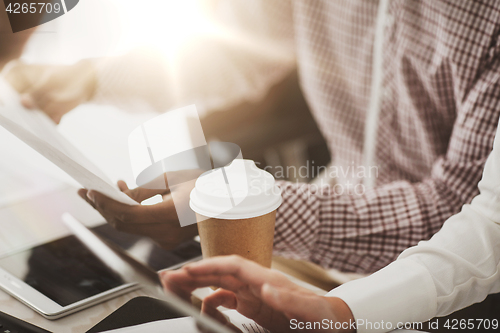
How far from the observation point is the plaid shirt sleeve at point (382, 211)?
415 mm

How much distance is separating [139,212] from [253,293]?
0.11 meters

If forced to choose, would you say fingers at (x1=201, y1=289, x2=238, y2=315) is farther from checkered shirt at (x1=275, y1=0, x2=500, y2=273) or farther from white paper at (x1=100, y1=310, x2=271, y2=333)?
checkered shirt at (x1=275, y1=0, x2=500, y2=273)

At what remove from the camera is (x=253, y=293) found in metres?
0.23

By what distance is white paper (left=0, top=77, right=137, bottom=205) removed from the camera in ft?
0.87

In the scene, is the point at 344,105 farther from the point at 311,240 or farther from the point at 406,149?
the point at 311,240

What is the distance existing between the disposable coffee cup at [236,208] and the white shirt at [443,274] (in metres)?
0.08

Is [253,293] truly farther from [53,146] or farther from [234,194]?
[53,146]

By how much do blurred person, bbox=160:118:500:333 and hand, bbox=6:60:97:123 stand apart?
20 cm

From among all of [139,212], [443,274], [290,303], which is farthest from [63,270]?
[443,274]
